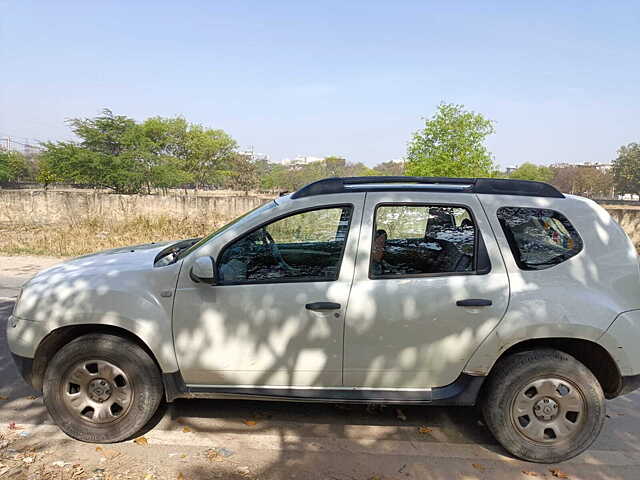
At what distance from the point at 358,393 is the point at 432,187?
152 cm

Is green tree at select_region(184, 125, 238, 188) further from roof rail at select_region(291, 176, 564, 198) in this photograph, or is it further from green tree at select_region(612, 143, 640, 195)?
green tree at select_region(612, 143, 640, 195)

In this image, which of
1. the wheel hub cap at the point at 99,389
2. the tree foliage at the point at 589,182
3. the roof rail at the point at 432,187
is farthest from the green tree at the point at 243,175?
the wheel hub cap at the point at 99,389

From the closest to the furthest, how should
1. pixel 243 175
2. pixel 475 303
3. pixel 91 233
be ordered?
pixel 475 303
pixel 91 233
pixel 243 175

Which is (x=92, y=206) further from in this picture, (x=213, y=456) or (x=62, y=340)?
(x=213, y=456)

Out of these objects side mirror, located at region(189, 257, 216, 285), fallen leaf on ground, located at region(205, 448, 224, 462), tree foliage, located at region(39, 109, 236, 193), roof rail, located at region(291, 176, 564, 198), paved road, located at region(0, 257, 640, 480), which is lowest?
fallen leaf on ground, located at region(205, 448, 224, 462)

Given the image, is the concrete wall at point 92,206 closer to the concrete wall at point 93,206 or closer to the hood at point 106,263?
the concrete wall at point 93,206

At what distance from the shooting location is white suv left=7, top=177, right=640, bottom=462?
282cm

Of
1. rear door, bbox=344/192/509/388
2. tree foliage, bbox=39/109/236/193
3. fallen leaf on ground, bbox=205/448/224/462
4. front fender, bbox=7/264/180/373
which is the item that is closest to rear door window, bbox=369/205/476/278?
rear door, bbox=344/192/509/388

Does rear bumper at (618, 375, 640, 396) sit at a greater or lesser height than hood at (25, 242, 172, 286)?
lesser

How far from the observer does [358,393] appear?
2.93 metres

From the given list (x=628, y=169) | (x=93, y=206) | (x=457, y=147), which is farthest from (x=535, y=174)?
(x=93, y=206)

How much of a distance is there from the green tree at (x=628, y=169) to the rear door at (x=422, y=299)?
243 feet

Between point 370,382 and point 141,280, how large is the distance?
1.68 m

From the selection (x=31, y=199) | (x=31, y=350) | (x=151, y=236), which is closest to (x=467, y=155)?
(x=151, y=236)
